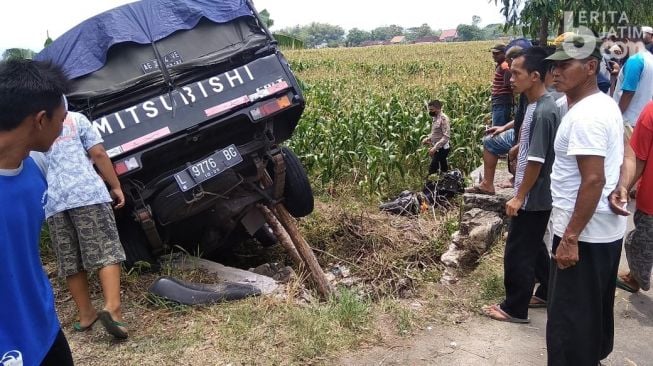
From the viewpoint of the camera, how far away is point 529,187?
3.55 metres

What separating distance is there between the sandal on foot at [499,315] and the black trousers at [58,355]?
2.78 meters

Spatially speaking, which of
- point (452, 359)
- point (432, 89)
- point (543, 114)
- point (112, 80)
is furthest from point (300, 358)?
point (432, 89)

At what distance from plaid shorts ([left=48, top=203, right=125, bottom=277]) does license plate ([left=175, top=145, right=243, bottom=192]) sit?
651mm

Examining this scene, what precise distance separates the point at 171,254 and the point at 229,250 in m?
1.25

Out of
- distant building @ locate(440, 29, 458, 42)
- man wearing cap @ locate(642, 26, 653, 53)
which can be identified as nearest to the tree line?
distant building @ locate(440, 29, 458, 42)

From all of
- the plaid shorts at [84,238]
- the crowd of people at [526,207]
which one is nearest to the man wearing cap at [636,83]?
the crowd of people at [526,207]

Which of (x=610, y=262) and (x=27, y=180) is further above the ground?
(x=27, y=180)

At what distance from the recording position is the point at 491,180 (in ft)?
18.4

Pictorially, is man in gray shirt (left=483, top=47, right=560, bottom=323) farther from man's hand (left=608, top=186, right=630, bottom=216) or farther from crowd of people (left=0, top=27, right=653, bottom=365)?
man's hand (left=608, top=186, right=630, bottom=216)

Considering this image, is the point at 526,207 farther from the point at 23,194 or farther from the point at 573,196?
the point at 23,194

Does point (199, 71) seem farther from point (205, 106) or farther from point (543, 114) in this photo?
point (543, 114)

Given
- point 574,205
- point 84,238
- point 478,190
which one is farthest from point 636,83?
point 84,238

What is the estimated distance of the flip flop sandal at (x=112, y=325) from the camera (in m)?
3.42

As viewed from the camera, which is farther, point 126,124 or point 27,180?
point 126,124
